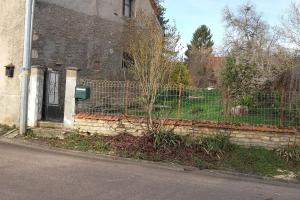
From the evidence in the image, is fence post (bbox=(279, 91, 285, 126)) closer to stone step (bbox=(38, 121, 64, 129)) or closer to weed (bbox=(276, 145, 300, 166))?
weed (bbox=(276, 145, 300, 166))

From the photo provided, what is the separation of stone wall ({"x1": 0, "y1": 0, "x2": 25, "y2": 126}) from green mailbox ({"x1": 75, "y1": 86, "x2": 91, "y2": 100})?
111 inches

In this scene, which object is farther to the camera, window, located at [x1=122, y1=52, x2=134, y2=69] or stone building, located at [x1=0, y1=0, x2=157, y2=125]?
window, located at [x1=122, y1=52, x2=134, y2=69]

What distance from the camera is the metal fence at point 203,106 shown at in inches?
529

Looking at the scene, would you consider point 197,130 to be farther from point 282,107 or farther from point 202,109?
point 282,107

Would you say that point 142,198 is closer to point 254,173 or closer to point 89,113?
point 254,173

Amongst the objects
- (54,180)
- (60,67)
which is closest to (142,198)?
(54,180)

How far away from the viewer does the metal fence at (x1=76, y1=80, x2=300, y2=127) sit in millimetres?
13430

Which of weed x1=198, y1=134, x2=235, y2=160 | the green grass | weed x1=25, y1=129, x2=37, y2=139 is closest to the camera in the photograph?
the green grass

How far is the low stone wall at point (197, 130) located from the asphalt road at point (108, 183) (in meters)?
2.43

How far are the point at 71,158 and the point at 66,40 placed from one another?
858 centimetres

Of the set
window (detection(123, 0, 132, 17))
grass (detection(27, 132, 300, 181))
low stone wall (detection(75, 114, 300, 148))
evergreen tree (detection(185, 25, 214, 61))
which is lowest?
grass (detection(27, 132, 300, 181))

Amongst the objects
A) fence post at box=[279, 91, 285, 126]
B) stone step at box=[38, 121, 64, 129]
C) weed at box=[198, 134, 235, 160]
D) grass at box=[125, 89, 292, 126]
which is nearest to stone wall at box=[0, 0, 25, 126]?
stone step at box=[38, 121, 64, 129]

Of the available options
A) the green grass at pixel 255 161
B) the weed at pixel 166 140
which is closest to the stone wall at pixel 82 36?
the weed at pixel 166 140

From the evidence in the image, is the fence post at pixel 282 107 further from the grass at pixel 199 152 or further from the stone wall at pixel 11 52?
the stone wall at pixel 11 52
